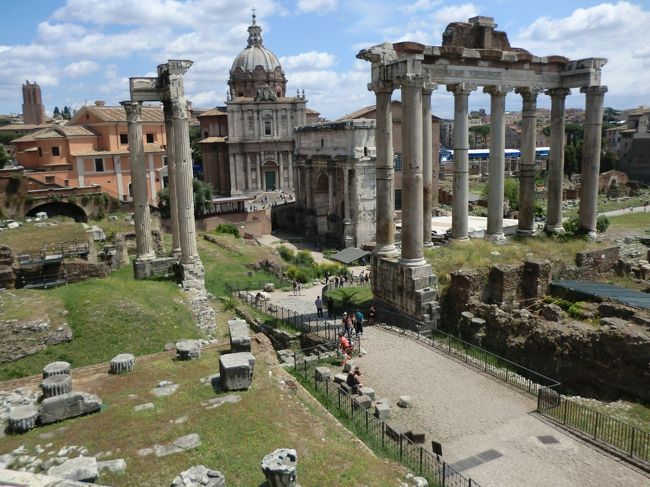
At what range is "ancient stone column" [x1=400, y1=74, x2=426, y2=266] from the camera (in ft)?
56.5

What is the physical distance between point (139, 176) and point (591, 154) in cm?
1831

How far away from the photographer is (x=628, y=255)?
2822 centimetres

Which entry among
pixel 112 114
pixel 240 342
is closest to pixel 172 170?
pixel 240 342

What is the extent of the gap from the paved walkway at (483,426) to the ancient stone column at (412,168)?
346 centimetres

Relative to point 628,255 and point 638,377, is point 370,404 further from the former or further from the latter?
point 628,255

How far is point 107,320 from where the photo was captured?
54.3 ft

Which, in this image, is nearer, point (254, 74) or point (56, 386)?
point (56, 386)

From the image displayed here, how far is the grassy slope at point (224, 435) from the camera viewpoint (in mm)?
8273

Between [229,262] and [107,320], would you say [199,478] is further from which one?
[229,262]

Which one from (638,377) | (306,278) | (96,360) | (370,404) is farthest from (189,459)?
(306,278)

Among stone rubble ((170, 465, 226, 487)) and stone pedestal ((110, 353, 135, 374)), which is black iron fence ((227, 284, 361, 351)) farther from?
stone rubble ((170, 465, 226, 487))

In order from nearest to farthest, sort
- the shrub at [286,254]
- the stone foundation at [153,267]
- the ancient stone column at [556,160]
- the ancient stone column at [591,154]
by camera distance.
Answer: the stone foundation at [153,267] < the ancient stone column at [591,154] < the ancient stone column at [556,160] < the shrub at [286,254]

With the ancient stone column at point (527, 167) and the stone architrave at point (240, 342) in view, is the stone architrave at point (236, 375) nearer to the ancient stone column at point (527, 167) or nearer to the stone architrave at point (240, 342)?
the stone architrave at point (240, 342)

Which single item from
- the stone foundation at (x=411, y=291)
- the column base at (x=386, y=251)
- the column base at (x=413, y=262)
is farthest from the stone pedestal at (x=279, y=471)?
the column base at (x=386, y=251)
